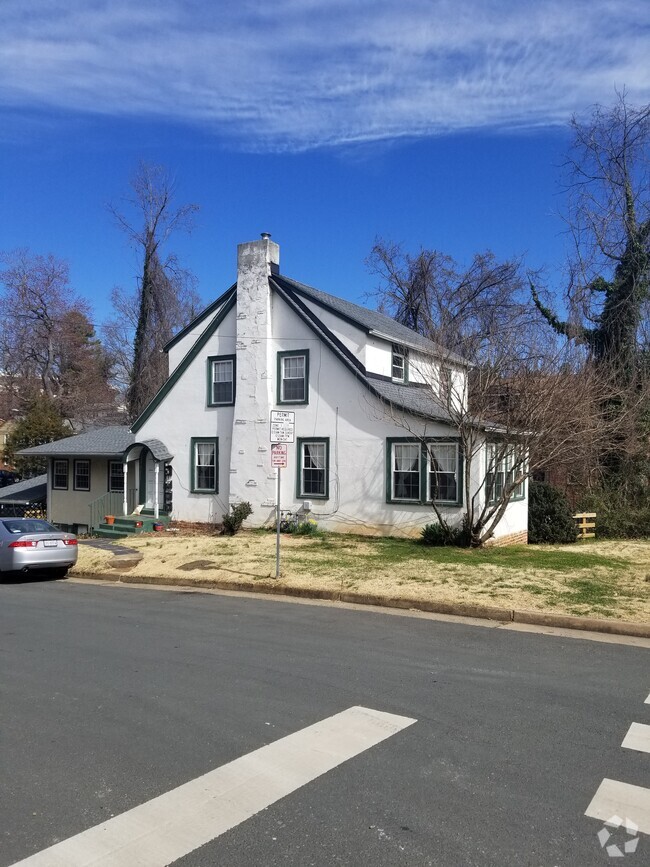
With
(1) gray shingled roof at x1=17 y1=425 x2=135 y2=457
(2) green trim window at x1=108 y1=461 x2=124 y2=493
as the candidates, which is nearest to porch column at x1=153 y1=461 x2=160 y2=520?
(1) gray shingled roof at x1=17 y1=425 x2=135 y2=457

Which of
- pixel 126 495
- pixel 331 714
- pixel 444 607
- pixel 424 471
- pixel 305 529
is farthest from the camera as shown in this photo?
pixel 126 495

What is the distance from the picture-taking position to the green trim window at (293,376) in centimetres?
2148

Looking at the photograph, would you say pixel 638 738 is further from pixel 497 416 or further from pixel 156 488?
pixel 156 488

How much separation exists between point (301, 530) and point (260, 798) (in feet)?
51.5

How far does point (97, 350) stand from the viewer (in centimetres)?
5519

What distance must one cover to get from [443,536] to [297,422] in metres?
6.26

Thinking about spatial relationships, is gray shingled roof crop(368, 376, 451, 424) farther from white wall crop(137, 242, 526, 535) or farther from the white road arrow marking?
the white road arrow marking

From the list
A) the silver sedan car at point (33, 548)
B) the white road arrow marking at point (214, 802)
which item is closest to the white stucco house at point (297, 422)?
the silver sedan car at point (33, 548)

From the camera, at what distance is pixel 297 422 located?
70.5 feet

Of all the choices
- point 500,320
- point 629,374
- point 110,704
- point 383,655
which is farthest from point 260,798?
point 500,320

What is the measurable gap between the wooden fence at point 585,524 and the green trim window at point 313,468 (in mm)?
7801

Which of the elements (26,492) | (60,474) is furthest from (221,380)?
(26,492)

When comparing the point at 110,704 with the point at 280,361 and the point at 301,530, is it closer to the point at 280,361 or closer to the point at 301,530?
the point at 301,530

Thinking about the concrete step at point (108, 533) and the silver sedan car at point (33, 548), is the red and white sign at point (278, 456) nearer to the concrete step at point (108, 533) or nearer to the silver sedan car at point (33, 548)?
the silver sedan car at point (33, 548)
